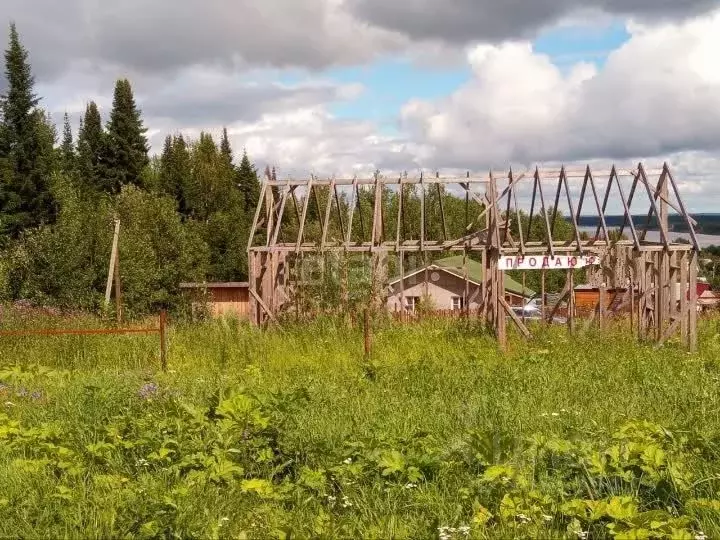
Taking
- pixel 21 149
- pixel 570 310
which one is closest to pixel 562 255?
pixel 570 310

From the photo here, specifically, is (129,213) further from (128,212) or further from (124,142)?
(124,142)

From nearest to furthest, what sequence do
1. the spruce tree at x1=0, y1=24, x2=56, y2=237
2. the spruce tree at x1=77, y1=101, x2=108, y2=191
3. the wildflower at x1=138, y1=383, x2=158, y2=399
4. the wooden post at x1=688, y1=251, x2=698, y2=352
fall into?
the wildflower at x1=138, y1=383, x2=158, y2=399, the wooden post at x1=688, y1=251, x2=698, y2=352, the spruce tree at x1=0, y1=24, x2=56, y2=237, the spruce tree at x1=77, y1=101, x2=108, y2=191

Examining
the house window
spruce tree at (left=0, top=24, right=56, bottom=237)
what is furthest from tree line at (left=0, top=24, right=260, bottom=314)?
the house window

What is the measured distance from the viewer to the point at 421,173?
18562 mm

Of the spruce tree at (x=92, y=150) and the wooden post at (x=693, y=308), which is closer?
the wooden post at (x=693, y=308)

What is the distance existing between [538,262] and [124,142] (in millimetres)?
49281

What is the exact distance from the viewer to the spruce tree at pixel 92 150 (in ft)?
184

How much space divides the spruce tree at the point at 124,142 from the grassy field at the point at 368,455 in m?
49.5

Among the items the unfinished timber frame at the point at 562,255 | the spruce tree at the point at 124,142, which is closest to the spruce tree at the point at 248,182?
the spruce tree at the point at 124,142

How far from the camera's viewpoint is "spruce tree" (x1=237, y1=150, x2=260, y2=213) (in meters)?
64.7

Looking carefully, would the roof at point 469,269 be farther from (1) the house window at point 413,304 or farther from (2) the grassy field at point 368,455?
(2) the grassy field at point 368,455

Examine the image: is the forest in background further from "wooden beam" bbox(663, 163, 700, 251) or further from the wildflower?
the wildflower

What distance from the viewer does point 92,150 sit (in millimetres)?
59594

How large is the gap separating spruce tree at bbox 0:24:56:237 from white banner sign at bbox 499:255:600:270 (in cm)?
3441
